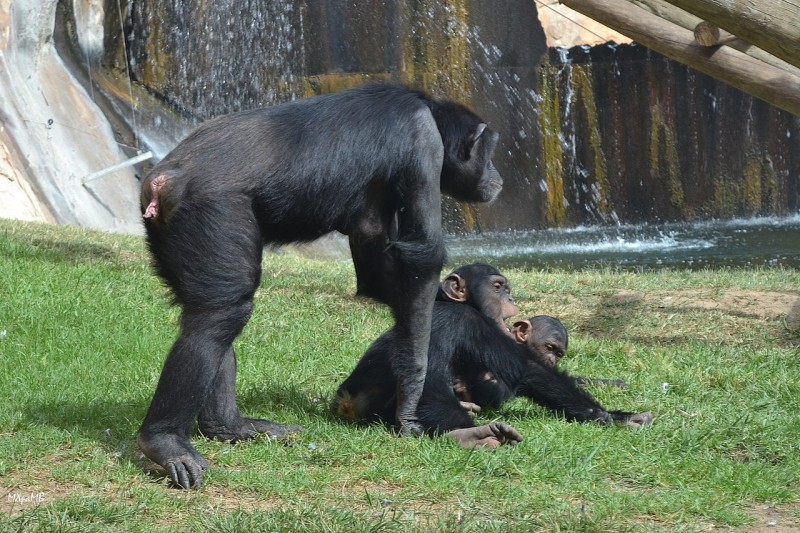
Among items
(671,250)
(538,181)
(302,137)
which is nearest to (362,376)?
(302,137)

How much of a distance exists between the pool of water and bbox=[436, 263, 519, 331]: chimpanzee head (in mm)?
6060

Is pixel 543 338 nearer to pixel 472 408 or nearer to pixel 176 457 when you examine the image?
pixel 472 408

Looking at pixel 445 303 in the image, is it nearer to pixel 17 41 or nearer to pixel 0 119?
pixel 0 119

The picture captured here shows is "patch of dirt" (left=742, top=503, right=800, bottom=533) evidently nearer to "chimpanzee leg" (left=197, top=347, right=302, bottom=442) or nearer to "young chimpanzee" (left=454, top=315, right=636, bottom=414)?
"young chimpanzee" (left=454, top=315, right=636, bottom=414)

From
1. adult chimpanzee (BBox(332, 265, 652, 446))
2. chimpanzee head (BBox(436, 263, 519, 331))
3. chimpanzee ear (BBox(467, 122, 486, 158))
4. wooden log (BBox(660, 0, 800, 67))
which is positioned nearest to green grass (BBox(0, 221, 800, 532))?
adult chimpanzee (BBox(332, 265, 652, 446))

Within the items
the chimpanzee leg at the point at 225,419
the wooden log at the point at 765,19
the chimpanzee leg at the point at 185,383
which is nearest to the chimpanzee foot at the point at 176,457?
the chimpanzee leg at the point at 185,383

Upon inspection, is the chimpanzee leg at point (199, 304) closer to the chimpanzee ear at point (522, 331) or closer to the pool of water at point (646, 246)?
the chimpanzee ear at point (522, 331)

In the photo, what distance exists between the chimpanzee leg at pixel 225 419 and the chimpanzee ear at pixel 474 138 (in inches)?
63.0

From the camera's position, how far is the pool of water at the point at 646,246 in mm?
12719

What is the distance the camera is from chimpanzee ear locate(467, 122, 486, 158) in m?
5.03

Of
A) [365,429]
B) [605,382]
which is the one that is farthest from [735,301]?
[365,429]

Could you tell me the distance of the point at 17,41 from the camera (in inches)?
522

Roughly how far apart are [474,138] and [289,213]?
1.10m

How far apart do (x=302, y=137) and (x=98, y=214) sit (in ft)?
30.2
